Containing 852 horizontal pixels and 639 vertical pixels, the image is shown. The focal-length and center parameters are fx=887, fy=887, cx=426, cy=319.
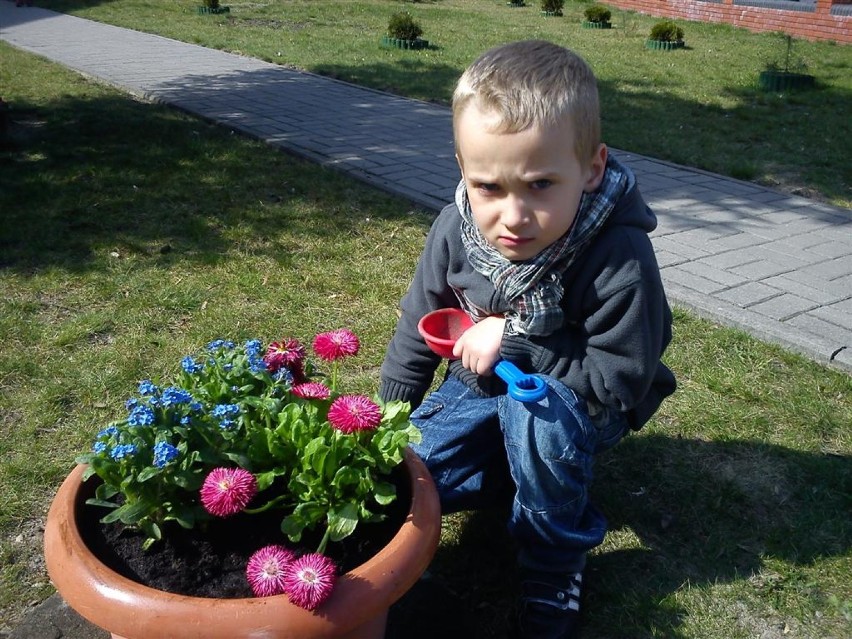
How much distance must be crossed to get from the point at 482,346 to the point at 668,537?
3.11ft

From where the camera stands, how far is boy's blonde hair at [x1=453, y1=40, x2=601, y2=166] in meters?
1.83

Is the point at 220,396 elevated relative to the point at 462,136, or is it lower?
lower

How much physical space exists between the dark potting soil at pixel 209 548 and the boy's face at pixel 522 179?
0.63 m

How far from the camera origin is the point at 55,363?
3.44m

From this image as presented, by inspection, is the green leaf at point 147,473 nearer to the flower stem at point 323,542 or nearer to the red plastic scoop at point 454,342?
the flower stem at point 323,542

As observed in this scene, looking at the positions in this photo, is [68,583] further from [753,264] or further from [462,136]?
[753,264]

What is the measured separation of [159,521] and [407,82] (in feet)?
29.4

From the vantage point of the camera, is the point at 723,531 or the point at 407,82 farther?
the point at 407,82

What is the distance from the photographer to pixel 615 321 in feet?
6.69

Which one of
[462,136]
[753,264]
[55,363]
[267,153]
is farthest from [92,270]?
[753,264]

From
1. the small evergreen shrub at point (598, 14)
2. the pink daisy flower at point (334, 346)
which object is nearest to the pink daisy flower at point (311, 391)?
the pink daisy flower at point (334, 346)

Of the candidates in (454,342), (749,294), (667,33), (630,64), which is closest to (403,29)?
(630,64)

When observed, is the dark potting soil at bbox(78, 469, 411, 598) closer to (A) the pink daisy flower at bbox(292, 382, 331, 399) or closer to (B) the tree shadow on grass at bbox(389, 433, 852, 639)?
(A) the pink daisy flower at bbox(292, 382, 331, 399)

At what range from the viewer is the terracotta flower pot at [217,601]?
1.53 meters
